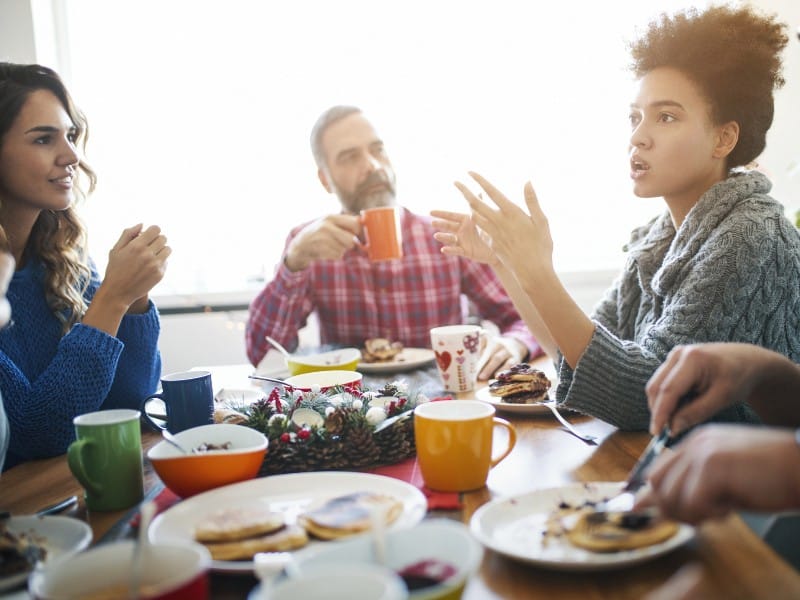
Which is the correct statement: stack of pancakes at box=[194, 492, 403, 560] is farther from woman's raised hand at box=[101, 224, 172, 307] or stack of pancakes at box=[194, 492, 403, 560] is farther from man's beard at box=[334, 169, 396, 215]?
man's beard at box=[334, 169, 396, 215]

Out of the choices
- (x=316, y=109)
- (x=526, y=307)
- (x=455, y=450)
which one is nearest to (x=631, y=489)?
(x=455, y=450)

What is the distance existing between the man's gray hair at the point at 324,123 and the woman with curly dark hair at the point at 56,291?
2.92ft

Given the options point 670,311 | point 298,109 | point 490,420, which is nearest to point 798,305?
point 670,311

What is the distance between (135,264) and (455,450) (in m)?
0.83

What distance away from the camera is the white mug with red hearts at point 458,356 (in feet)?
4.87

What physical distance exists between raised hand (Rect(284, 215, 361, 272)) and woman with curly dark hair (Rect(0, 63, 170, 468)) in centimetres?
58

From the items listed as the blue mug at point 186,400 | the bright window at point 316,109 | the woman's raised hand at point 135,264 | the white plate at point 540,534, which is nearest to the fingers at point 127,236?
the woman's raised hand at point 135,264

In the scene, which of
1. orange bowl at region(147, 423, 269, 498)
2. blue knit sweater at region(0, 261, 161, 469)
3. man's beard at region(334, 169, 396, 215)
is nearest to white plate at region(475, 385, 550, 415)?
orange bowl at region(147, 423, 269, 498)

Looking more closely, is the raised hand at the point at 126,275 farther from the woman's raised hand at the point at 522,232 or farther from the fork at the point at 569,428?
the fork at the point at 569,428

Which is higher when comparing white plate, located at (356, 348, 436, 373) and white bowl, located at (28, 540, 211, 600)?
white bowl, located at (28, 540, 211, 600)

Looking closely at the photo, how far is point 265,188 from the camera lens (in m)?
3.24

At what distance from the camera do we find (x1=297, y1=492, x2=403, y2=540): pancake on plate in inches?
28.9

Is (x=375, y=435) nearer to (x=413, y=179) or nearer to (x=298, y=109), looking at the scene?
(x=413, y=179)

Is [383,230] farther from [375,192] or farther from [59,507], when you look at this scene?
[59,507]
